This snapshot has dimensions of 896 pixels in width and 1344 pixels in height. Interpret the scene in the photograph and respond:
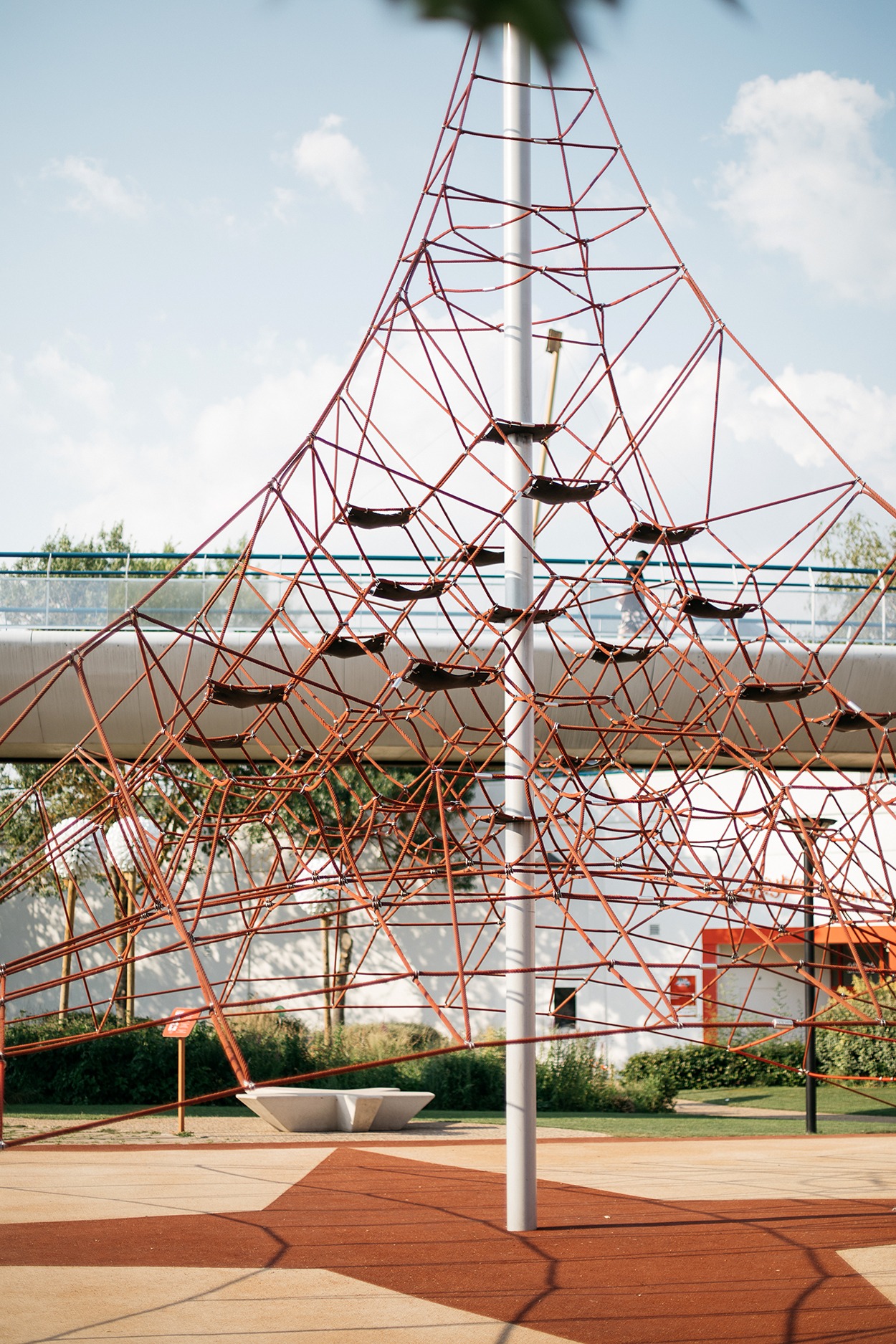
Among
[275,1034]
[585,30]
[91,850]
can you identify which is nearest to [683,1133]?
[275,1034]

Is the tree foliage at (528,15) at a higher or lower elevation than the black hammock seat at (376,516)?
lower

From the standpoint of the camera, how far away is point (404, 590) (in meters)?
9.81

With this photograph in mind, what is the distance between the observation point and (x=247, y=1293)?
6.91 meters

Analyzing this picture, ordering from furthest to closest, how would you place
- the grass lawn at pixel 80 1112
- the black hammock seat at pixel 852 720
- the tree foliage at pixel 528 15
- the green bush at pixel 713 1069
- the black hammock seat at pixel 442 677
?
the green bush at pixel 713 1069 < the grass lawn at pixel 80 1112 < the black hammock seat at pixel 852 720 < the black hammock seat at pixel 442 677 < the tree foliage at pixel 528 15

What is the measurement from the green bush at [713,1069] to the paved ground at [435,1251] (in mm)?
9716

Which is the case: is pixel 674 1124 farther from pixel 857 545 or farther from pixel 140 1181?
pixel 857 545

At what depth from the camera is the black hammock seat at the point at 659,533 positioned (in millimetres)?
9289

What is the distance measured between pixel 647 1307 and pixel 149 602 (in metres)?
13.7

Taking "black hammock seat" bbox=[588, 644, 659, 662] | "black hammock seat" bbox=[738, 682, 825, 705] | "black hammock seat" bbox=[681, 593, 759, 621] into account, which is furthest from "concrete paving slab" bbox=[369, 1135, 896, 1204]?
"black hammock seat" bbox=[681, 593, 759, 621]

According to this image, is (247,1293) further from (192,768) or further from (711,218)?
(192,768)

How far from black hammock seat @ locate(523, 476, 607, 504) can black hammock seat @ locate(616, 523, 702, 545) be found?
62 centimetres

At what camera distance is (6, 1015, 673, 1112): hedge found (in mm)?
18125

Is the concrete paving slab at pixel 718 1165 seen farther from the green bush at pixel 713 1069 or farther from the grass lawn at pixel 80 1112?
the green bush at pixel 713 1069

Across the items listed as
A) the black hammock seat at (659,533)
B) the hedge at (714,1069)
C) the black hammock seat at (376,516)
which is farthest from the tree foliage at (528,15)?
the hedge at (714,1069)
